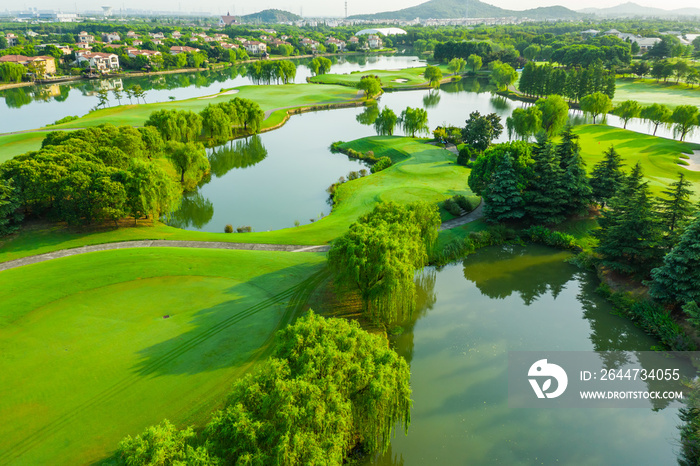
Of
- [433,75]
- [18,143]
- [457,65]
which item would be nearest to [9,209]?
[18,143]

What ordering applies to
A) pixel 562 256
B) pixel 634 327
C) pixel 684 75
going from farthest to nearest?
1. pixel 684 75
2. pixel 562 256
3. pixel 634 327

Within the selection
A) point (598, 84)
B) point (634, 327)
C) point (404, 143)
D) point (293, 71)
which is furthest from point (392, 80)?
point (634, 327)

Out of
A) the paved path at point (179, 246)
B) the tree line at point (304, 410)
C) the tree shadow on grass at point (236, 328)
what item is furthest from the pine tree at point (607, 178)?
the tree line at point (304, 410)

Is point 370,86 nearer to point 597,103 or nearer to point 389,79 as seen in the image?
point 389,79

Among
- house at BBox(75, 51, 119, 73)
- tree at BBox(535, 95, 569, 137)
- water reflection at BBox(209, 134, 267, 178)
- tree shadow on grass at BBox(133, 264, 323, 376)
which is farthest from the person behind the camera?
house at BBox(75, 51, 119, 73)

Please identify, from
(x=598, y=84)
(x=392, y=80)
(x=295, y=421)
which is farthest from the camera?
(x=392, y=80)

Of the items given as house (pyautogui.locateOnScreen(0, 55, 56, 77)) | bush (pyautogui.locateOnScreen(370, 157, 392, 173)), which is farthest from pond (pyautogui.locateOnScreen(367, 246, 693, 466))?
house (pyautogui.locateOnScreen(0, 55, 56, 77))

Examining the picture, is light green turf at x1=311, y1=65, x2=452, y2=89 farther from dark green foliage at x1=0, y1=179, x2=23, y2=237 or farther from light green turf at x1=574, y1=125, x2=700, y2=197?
dark green foliage at x1=0, y1=179, x2=23, y2=237

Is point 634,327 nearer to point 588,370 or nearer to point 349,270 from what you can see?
point 588,370
